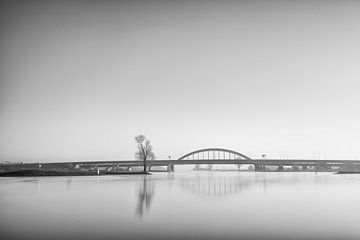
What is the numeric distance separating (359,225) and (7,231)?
21.1 feet

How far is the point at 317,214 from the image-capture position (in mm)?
8672

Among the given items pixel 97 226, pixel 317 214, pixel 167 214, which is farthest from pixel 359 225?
pixel 97 226

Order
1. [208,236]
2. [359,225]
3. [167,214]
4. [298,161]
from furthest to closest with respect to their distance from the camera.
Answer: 1. [298,161]
2. [167,214]
3. [359,225]
4. [208,236]

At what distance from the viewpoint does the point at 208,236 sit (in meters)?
5.95

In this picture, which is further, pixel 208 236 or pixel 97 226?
pixel 97 226

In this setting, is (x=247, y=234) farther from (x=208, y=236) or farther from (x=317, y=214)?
(x=317, y=214)

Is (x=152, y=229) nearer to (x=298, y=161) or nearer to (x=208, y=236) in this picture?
(x=208, y=236)

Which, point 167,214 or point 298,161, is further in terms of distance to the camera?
point 298,161

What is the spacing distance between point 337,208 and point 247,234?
5.00 metres

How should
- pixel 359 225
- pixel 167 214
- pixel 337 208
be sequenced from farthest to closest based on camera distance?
1. pixel 337 208
2. pixel 167 214
3. pixel 359 225

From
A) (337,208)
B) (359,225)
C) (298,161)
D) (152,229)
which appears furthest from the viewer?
(298,161)

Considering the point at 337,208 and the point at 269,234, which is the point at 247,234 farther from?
the point at 337,208

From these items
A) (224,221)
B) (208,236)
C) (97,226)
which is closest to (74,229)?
(97,226)

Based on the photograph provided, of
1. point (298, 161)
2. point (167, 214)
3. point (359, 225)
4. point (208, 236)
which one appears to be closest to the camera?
point (208, 236)
